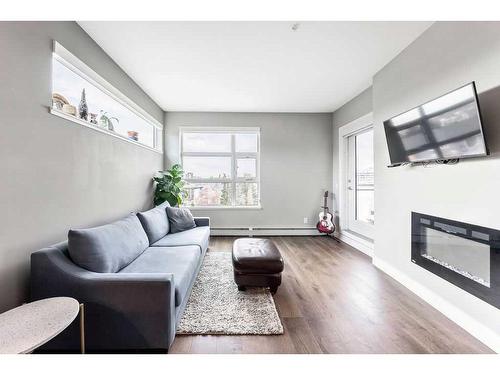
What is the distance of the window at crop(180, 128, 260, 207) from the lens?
471cm

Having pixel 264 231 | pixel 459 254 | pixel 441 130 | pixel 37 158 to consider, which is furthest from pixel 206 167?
pixel 459 254

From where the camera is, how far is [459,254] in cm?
183

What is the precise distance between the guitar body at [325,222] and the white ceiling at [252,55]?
221 cm

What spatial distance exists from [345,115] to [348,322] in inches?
142

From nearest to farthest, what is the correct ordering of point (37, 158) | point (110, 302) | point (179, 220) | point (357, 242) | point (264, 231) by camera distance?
1. point (110, 302)
2. point (37, 158)
3. point (179, 220)
4. point (357, 242)
5. point (264, 231)

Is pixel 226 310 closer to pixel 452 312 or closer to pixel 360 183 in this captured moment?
pixel 452 312

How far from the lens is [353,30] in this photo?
2105mm

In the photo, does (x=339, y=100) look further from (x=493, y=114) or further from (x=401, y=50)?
(x=493, y=114)

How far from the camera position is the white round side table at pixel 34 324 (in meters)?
0.91

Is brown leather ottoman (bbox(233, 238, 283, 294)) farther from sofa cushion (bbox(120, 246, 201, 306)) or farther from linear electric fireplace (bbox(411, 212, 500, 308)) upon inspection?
linear electric fireplace (bbox(411, 212, 500, 308))

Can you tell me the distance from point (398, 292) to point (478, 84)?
1.99m

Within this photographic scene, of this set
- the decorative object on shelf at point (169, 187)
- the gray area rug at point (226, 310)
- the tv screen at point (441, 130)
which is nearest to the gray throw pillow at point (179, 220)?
the decorative object on shelf at point (169, 187)

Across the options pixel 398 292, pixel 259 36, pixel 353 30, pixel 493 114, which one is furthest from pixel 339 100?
pixel 398 292

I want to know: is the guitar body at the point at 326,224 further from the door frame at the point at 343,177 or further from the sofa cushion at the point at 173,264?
the sofa cushion at the point at 173,264
